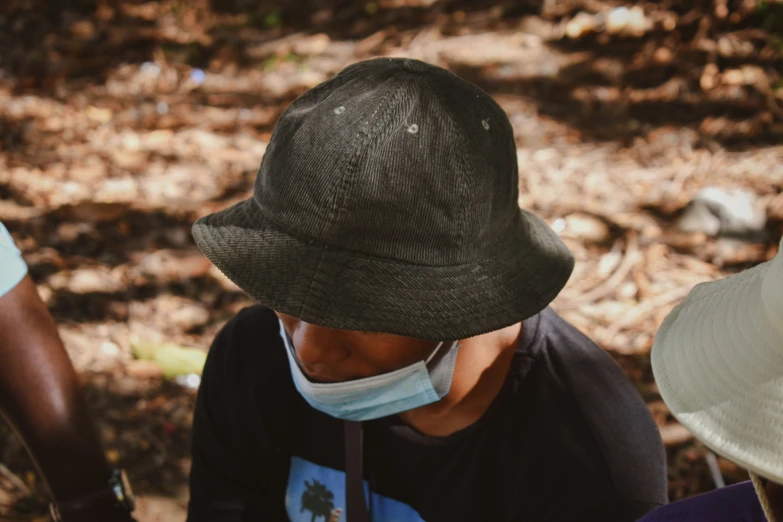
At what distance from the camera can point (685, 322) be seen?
1.08m

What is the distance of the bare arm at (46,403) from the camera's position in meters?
1.77

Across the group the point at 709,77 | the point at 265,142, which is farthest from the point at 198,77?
the point at 709,77

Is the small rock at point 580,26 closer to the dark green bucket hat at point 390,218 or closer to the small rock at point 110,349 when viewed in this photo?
the small rock at point 110,349

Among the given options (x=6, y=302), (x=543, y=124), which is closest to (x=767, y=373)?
(x=6, y=302)

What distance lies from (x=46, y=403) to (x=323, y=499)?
0.80 metres

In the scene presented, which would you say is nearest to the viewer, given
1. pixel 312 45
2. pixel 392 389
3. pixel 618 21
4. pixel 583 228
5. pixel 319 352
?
pixel 319 352

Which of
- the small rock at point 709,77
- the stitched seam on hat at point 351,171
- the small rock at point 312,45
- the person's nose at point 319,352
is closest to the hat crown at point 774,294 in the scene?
the stitched seam on hat at point 351,171

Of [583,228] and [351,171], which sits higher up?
[351,171]

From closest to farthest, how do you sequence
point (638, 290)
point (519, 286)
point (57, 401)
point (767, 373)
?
1. point (767, 373)
2. point (519, 286)
3. point (57, 401)
4. point (638, 290)

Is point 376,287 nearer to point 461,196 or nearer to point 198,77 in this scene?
point 461,196

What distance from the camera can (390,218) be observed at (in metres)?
1.25

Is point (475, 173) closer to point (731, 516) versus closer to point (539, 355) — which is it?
point (539, 355)

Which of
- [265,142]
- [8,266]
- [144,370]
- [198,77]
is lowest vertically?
[144,370]

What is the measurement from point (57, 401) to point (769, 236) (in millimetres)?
3165
